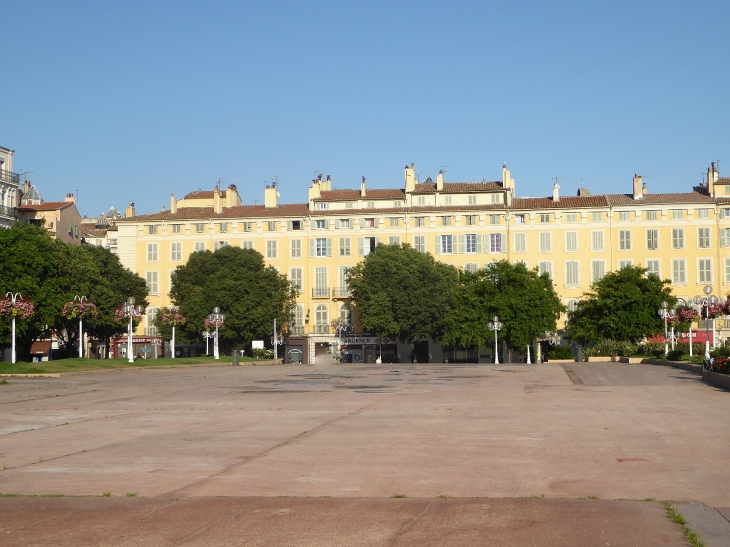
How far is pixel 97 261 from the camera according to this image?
275 ft

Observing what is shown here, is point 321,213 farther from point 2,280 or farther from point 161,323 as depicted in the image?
point 2,280

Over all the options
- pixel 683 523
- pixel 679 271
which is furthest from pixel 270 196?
pixel 683 523

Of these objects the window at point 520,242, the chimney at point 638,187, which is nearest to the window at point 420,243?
the window at point 520,242

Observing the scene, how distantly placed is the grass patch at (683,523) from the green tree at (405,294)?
75705 mm

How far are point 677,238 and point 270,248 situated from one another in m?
42.1

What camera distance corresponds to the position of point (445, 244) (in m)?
96.4

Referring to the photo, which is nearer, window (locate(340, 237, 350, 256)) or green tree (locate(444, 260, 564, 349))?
green tree (locate(444, 260, 564, 349))

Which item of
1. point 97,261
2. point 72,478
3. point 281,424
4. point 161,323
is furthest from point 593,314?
point 72,478

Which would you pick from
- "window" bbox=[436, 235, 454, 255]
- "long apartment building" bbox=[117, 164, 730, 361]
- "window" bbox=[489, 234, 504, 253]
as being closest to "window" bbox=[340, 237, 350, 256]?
"long apartment building" bbox=[117, 164, 730, 361]

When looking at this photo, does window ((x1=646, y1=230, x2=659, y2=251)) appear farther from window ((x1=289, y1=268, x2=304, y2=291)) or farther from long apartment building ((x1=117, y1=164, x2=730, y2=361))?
window ((x1=289, y1=268, x2=304, y2=291))

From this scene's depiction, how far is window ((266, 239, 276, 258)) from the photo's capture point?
99.9 m

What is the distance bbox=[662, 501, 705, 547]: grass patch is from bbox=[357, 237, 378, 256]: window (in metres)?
88.6

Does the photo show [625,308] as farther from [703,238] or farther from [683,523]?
[683,523]

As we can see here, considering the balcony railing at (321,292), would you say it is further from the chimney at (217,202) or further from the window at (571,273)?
the window at (571,273)
